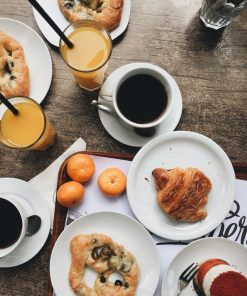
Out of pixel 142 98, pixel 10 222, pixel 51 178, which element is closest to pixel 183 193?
pixel 142 98

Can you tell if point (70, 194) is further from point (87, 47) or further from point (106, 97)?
point (87, 47)

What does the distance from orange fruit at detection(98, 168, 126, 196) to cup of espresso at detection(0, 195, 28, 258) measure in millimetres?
269

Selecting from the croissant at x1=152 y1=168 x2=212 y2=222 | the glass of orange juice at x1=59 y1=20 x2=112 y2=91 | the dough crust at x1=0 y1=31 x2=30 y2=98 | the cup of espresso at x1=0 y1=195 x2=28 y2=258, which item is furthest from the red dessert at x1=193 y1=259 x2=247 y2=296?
the dough crust at x1=0 y1=31 x2=30 y2=98

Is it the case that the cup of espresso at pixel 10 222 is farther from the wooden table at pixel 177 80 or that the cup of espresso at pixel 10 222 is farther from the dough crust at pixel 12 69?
the dough crust at pixel 12 69

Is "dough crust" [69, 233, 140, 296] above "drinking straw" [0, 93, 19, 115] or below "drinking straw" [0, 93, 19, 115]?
below

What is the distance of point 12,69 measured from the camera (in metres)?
1.38

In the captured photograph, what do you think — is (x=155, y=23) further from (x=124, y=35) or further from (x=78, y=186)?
(x=78, y=186)

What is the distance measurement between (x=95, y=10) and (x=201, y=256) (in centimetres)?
90

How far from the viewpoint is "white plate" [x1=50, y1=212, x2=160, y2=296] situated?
1268 millimetres

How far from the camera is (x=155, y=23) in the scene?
1.43m

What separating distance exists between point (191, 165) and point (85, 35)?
21.6 inches

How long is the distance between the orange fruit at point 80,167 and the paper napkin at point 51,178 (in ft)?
0.21

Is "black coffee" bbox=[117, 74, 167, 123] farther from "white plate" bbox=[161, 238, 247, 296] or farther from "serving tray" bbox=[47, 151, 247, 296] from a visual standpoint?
"white plate" bbox=[161, 238, 247, 296]

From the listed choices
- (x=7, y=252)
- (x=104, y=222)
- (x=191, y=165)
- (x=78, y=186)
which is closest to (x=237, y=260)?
(x=191, y=165)
